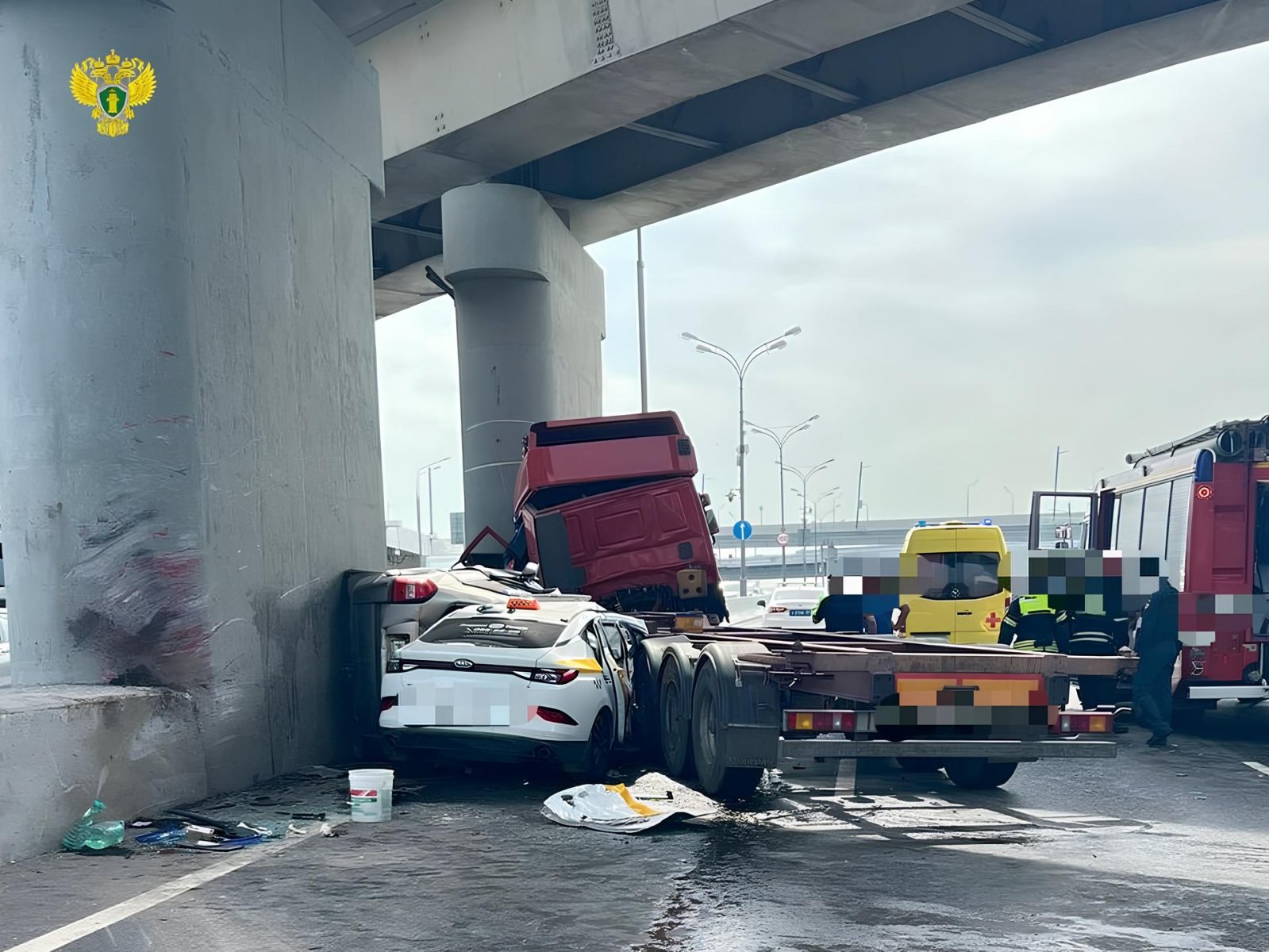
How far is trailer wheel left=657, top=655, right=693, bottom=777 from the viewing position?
9.83m

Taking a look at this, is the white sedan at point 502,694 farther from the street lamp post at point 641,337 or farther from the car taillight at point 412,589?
the street lamp post at point 641,337

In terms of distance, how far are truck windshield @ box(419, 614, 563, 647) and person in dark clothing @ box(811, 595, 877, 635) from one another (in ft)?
17.2

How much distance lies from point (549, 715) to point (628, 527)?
639 centimetres

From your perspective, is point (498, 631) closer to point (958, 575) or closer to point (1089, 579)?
point (1089, 579)

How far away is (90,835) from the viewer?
7879mm

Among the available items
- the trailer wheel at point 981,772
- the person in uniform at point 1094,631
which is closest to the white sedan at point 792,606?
the person in uniform at point 1094,631

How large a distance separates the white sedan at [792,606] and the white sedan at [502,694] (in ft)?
59.7

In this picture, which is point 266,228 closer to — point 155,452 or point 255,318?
point 255,318

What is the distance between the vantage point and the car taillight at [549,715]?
9.54 metres

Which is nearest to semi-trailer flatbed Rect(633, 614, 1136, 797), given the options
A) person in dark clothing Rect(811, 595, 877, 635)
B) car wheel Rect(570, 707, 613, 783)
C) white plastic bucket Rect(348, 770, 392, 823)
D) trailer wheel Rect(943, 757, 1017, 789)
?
car wheel Rect(570, 707, 613, 783)

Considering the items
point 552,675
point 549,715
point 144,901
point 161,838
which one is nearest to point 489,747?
point 549,715

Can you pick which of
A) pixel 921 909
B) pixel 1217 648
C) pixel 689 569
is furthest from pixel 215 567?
pixel 1217 648

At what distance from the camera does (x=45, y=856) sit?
25.4 feet

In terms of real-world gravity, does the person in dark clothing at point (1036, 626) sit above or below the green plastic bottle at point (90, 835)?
below
